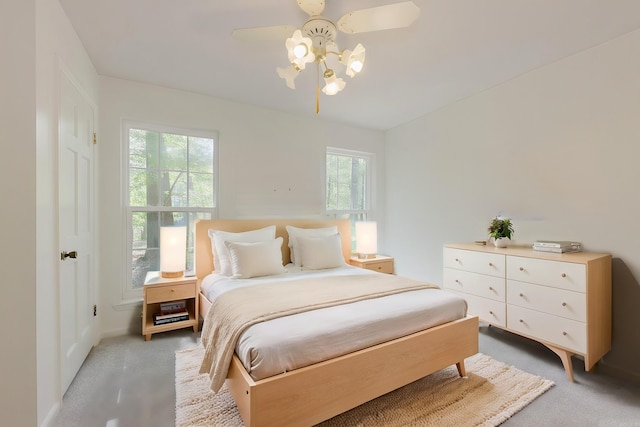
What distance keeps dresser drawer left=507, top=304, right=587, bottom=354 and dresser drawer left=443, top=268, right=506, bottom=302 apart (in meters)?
0.14

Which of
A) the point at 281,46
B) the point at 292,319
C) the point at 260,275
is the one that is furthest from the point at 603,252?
the point at 281,46

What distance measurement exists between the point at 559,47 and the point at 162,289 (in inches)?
147

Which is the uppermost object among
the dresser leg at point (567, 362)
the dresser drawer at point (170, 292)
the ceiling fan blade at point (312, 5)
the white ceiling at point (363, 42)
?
the white ceiling at point (363, 42)

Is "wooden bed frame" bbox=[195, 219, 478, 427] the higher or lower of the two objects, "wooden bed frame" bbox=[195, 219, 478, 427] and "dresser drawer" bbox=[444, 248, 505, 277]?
the lower

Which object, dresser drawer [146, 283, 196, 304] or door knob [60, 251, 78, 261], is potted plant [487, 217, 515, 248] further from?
door knob [60, 251, 78, 261]

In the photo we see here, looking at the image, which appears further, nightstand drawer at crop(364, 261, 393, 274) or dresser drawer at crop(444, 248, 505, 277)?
nightstand drawer at crop(364, 261, 393, 274)

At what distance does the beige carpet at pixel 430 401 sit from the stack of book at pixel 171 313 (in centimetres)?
65

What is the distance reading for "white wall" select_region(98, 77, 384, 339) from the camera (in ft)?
8.72

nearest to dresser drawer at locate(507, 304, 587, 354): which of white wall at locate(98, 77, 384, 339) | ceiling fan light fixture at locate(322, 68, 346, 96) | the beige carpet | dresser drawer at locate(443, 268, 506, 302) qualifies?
dresser drawer at locate(443, 268, 506, 302)

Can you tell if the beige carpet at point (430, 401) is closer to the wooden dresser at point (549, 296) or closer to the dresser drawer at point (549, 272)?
the wooden dresser at point (549, 296)

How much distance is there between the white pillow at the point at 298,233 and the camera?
309cm

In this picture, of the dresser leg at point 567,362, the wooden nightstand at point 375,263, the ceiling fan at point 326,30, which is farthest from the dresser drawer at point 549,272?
the ceiling fan at point 326,30

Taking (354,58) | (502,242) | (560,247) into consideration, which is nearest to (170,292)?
(354,58)

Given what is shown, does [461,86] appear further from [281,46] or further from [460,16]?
[281,46]
